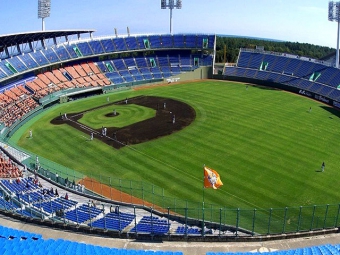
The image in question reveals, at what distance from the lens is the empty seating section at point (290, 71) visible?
69875 mm

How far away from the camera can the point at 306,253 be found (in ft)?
58.3

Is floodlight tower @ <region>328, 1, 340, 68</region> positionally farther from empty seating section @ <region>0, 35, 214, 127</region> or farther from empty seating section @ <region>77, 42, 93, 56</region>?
empty seating section @ <region>77, 42, 93, 56</region>

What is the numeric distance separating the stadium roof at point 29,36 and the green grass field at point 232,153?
1581cm

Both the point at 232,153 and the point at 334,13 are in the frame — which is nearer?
the point at 232,153

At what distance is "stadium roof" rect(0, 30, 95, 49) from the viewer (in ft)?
207

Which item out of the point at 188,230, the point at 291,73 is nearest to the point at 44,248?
the point at 188,230

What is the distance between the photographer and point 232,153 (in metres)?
41.0

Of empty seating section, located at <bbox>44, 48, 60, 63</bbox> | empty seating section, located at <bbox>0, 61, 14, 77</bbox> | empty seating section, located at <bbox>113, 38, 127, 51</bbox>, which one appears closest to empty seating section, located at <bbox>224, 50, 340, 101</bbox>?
empty seating section, located at <bbox>113, 38, 127, 51</bbox>

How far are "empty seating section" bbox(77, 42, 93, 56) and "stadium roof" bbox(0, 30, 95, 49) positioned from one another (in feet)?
9.25

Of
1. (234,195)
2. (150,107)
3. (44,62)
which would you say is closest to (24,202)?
(234,195)

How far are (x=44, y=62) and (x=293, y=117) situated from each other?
4926 centimetres

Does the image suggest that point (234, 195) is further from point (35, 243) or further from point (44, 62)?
point (44, 62)

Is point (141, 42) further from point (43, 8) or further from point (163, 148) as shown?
point (163, 148)

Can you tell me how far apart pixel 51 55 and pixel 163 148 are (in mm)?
42621
